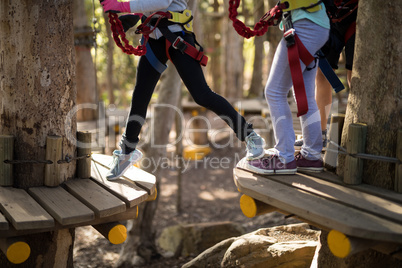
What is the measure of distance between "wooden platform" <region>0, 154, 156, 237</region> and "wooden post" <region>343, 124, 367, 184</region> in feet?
4.18

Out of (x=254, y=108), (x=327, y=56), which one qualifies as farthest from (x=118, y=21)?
(x=254, y=108)

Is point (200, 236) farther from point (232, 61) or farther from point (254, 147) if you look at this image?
point (232, 61)

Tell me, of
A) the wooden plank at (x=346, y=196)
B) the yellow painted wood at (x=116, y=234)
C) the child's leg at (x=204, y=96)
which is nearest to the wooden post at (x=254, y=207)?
the wooden plank at (x=346, y=196)

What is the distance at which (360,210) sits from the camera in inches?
89.7

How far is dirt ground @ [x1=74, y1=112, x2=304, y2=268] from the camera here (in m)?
5.73

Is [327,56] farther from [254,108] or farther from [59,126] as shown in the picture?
[254,108]

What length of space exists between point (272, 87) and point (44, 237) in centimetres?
175

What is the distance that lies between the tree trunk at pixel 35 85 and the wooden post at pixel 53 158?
0.05m

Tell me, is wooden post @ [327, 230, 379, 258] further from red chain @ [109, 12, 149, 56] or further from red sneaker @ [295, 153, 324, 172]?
red chain @ [109, 12, 149, 56]

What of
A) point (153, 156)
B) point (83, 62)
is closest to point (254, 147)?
point (153, 156)

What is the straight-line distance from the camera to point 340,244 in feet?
6.97

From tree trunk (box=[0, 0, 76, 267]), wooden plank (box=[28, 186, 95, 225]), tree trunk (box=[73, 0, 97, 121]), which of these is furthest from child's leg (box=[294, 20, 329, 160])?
tree trunk (box=[73, 0, 97, 121])

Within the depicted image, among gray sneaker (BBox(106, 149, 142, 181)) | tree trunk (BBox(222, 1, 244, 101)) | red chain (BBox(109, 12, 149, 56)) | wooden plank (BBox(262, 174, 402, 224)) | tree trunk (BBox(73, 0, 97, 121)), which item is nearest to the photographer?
wooden plank (BBox(262, 174, 402, 224))

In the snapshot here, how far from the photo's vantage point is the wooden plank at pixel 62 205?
249cm
